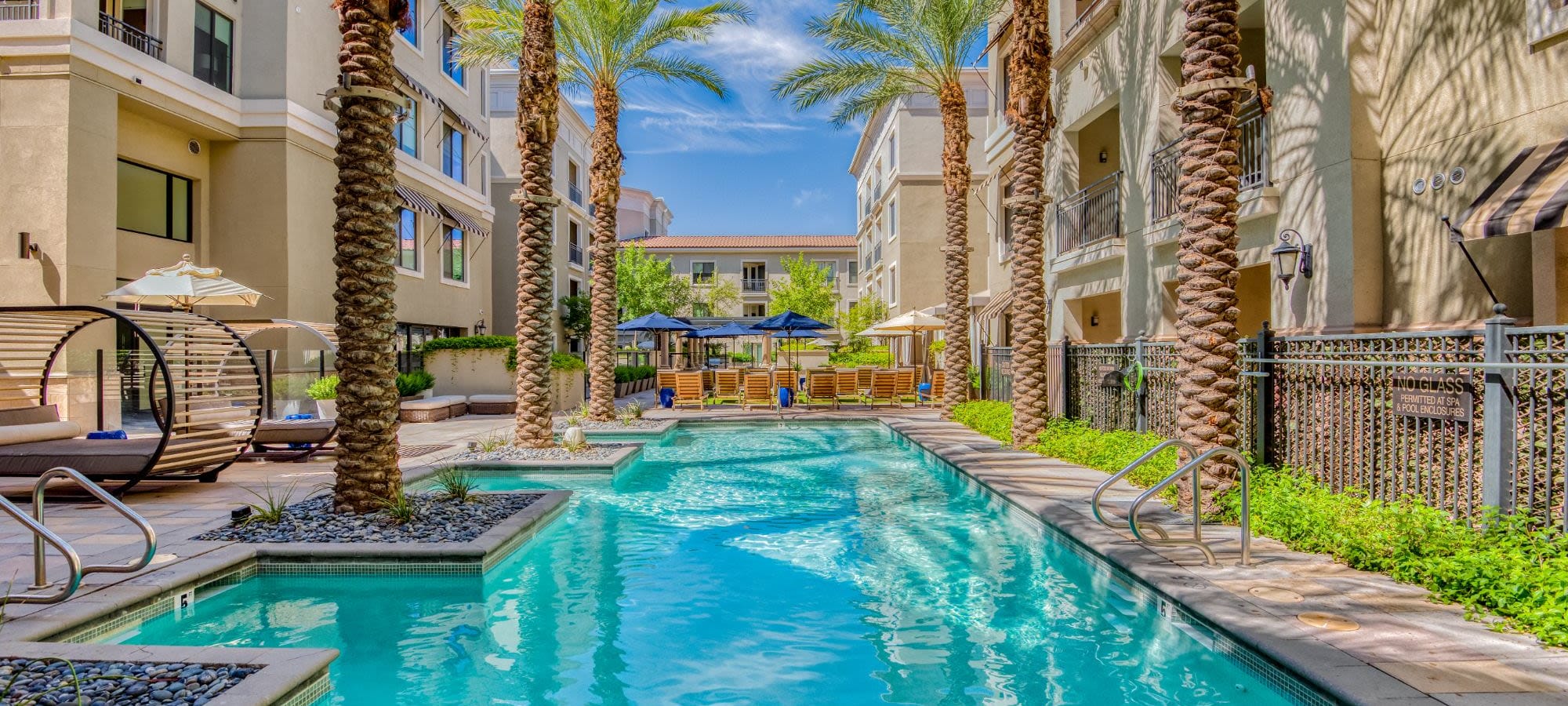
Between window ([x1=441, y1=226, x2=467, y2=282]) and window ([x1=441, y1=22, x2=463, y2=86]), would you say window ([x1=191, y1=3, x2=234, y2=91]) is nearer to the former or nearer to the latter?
window ([x1=441, y1=22, x2=463, y2=86])

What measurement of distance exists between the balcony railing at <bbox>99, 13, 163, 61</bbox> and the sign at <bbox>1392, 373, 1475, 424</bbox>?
823 inches

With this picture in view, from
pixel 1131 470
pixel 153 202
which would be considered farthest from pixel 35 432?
pixel 1131 470

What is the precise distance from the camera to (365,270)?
7133mm

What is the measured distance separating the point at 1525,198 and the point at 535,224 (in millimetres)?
11643

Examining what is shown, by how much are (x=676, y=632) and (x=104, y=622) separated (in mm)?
3469

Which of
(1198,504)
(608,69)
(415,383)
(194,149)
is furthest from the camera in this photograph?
(415,383)

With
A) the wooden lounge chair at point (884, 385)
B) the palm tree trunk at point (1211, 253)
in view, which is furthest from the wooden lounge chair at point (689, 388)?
the palm tree trunk at point (1211, 253)

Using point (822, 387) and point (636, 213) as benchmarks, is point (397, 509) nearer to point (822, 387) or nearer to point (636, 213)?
point (822, 387)

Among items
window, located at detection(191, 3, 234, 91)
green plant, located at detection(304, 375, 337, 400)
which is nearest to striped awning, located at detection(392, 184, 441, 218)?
window, located at detection(191, 3, 234, 91)

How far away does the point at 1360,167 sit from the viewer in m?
8.86

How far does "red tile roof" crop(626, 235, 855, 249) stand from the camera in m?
57.3

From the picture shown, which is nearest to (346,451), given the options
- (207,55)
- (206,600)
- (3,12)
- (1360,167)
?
(206,600)

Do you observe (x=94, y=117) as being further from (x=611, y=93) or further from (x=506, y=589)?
(x=506, y=589)

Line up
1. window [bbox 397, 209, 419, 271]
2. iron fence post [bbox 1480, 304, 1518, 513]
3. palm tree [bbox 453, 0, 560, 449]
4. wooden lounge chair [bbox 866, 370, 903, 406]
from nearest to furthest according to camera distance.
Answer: iron fence post [bbox 1480, 304, 1518, 513] → palm tree [bbox 453, 0, 560, 449] → wooden lounge chair [bbox 866, 370, 903, 406] → window [bbox 397, 209, 419, 271]
